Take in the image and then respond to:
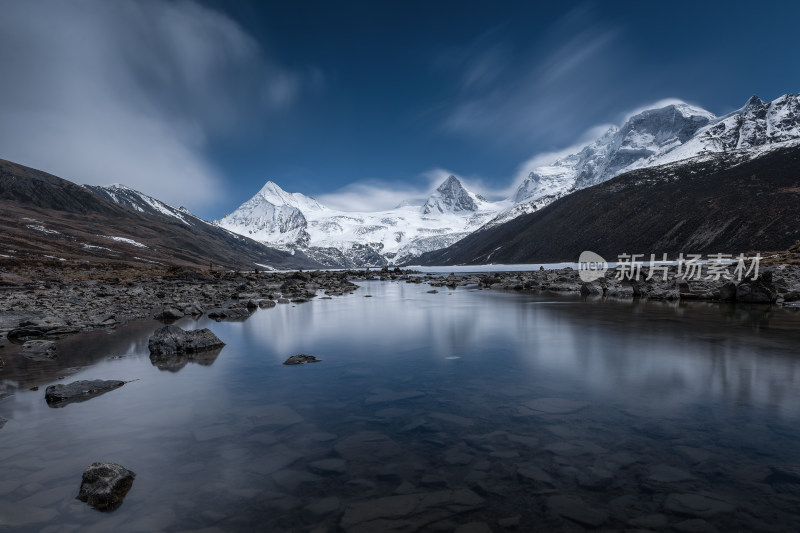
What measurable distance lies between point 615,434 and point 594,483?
198cm

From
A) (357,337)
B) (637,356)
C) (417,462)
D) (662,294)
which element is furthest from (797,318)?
(417,462)

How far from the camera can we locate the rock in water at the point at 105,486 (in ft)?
17.6

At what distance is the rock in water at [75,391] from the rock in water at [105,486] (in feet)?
15.9

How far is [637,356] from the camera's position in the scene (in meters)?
13.4

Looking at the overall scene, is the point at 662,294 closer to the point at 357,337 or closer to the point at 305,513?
the point at 357,337

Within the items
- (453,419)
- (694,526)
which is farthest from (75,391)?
(694,526)

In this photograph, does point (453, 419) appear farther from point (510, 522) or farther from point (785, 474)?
point (785, 474)

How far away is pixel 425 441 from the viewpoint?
23.8 ft

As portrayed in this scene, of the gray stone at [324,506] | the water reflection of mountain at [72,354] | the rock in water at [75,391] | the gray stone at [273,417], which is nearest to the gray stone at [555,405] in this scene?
the gray stone at [324,506]

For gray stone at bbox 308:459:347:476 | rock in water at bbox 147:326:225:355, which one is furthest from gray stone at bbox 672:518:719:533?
rock in water at bbox 147:326:225:355

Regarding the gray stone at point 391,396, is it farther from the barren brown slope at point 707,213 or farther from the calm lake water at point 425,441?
the barren brown slope at point 707,213

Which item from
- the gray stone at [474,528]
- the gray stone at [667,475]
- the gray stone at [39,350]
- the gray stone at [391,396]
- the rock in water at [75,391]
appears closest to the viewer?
the gray stone at [474,528]

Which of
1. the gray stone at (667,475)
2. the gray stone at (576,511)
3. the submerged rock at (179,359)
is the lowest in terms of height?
the submerged rock at (179,359)

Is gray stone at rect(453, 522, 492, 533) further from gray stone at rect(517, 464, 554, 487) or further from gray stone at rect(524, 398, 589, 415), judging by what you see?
gray stone at rect(524, 398, 589, 415)
